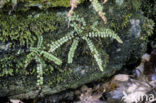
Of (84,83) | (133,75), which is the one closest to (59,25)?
(84,83)

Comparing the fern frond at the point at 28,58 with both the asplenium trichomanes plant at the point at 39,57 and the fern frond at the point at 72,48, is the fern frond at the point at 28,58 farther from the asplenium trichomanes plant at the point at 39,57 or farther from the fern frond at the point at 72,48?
the fern frond at the point at 72,48

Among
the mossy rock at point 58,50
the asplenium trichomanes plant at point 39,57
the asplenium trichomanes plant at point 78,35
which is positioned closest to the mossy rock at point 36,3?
the mossy rock at point 58,50

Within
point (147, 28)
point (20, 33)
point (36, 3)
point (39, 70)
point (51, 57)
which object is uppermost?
point (36, 3)

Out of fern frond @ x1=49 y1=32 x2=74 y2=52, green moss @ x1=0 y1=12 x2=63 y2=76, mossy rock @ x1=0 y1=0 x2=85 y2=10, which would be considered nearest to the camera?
mossy rock @ x1=0 y1=0 x2=85 y2=10

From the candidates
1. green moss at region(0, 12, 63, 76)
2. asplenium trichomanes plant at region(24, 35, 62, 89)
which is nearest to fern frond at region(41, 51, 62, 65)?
asplenium trichomanes plant at region(24, 35, 62, 89)

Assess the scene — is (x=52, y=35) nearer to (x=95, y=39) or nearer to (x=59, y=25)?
(x=59, y=25)

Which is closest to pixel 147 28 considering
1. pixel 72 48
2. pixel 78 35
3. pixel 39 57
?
pixel 78 35

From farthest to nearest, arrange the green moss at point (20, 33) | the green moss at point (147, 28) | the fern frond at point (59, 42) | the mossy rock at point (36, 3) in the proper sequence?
the green moss at point (147, 28) → the fern frond at point (59, 42) → the green moss at point (20, 33) → the mossy rock at point (36, 3)

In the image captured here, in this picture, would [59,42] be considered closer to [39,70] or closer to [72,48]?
[72,48]

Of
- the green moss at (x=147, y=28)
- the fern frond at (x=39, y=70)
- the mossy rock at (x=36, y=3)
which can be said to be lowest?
the fern frond at (x=39, y=70)

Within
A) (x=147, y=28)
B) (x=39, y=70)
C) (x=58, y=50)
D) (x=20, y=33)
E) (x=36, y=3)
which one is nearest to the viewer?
(x=36, y=3)

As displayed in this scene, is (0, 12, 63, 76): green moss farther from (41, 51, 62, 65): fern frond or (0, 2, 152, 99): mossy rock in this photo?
(41, 51, 62, 65): fern frond
